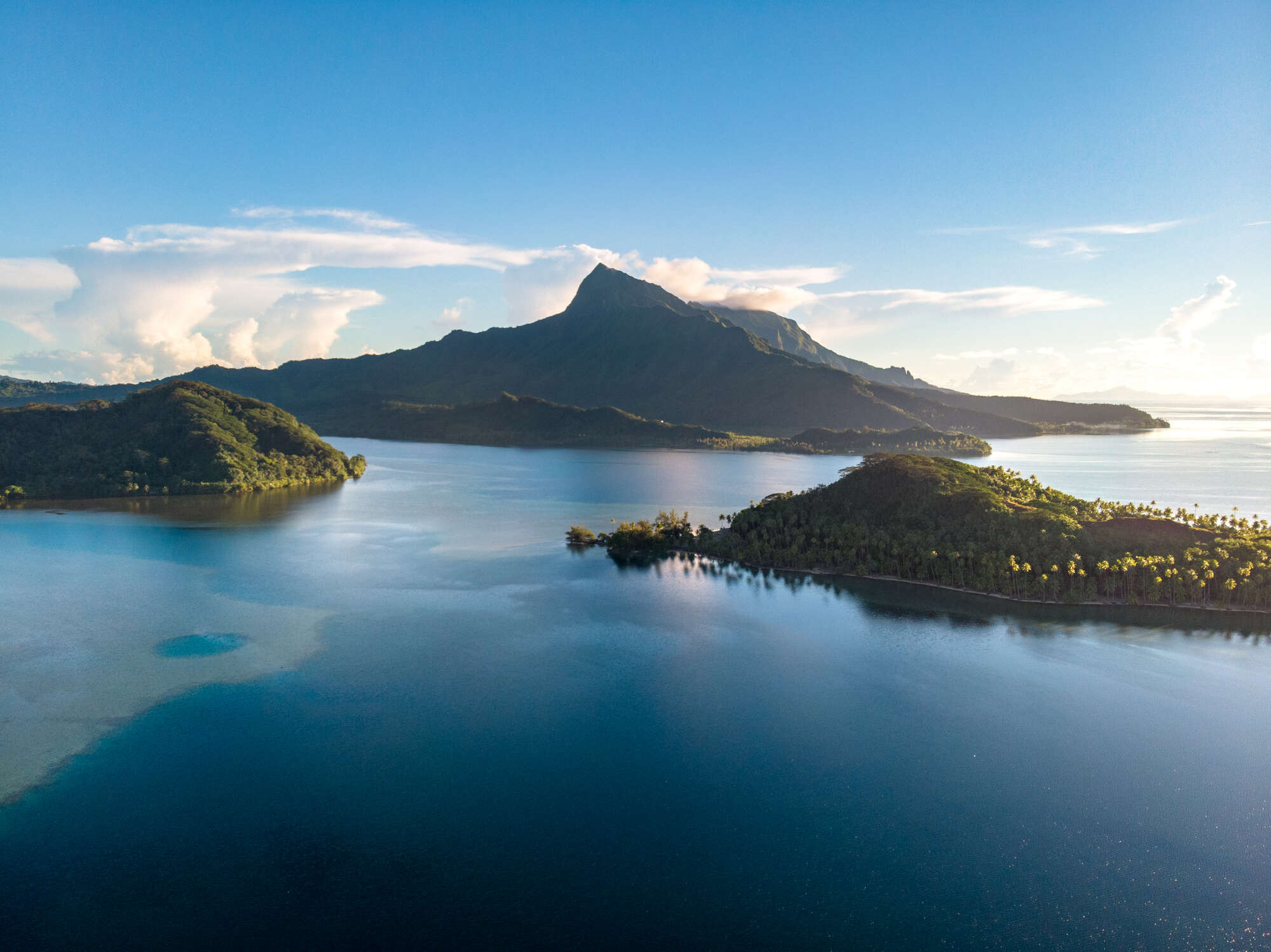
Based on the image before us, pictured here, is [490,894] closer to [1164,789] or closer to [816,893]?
[816,893]

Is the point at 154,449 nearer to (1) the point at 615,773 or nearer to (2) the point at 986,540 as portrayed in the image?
(1) the point at 615,773

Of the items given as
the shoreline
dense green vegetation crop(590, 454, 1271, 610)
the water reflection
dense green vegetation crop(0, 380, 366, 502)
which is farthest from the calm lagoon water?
dense green vegetation crop(0, 380, 366, 502)

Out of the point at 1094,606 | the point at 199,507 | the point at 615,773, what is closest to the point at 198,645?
the point at 615,773

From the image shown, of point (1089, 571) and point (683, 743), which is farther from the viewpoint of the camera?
point (1089, 571)

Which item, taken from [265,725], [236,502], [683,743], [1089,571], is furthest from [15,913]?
[236,502]

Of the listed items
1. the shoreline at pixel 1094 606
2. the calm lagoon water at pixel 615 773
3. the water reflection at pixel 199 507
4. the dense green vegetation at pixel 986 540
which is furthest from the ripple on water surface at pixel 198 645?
the shoreline at pixel 1094 606

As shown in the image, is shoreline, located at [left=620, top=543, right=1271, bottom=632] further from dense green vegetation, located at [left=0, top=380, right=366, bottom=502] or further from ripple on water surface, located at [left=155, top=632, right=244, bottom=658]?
dense green vegetation, located at [left=0, top=380, right=366, bottom=502]
